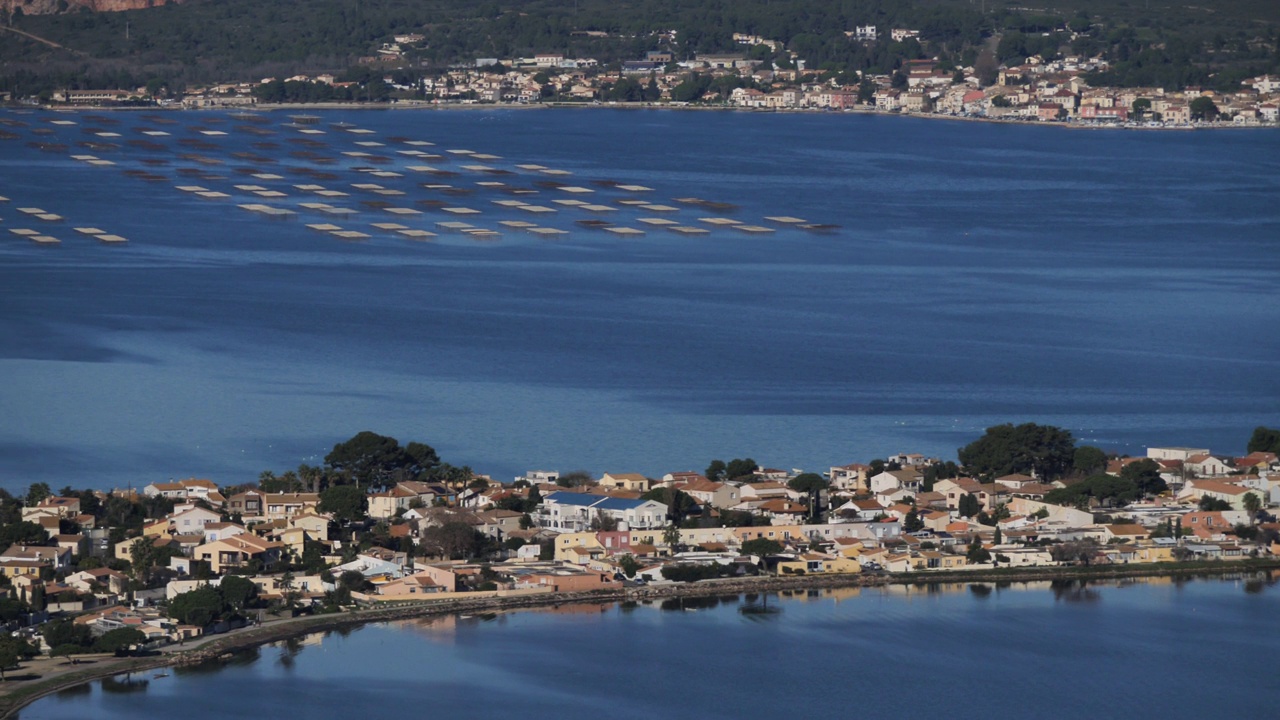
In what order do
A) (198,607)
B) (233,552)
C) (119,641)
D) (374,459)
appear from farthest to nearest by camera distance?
1. (374,459)
2. (233,552)
3. (198,607)
4. (119,641)

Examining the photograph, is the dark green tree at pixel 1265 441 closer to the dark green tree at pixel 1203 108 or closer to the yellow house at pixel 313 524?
the yellow house at pixel 313 524

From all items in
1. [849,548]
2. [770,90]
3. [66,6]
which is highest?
[66,6]

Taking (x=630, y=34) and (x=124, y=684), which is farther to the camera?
(x=630, y=34)

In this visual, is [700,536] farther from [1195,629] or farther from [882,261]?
[882,261]

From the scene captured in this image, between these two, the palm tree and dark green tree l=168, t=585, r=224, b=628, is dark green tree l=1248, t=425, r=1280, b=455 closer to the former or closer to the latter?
the palm tree

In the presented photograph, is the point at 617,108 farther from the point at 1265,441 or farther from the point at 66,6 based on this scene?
the point at 1265,441

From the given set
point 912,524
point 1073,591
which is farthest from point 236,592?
point 1073,591
